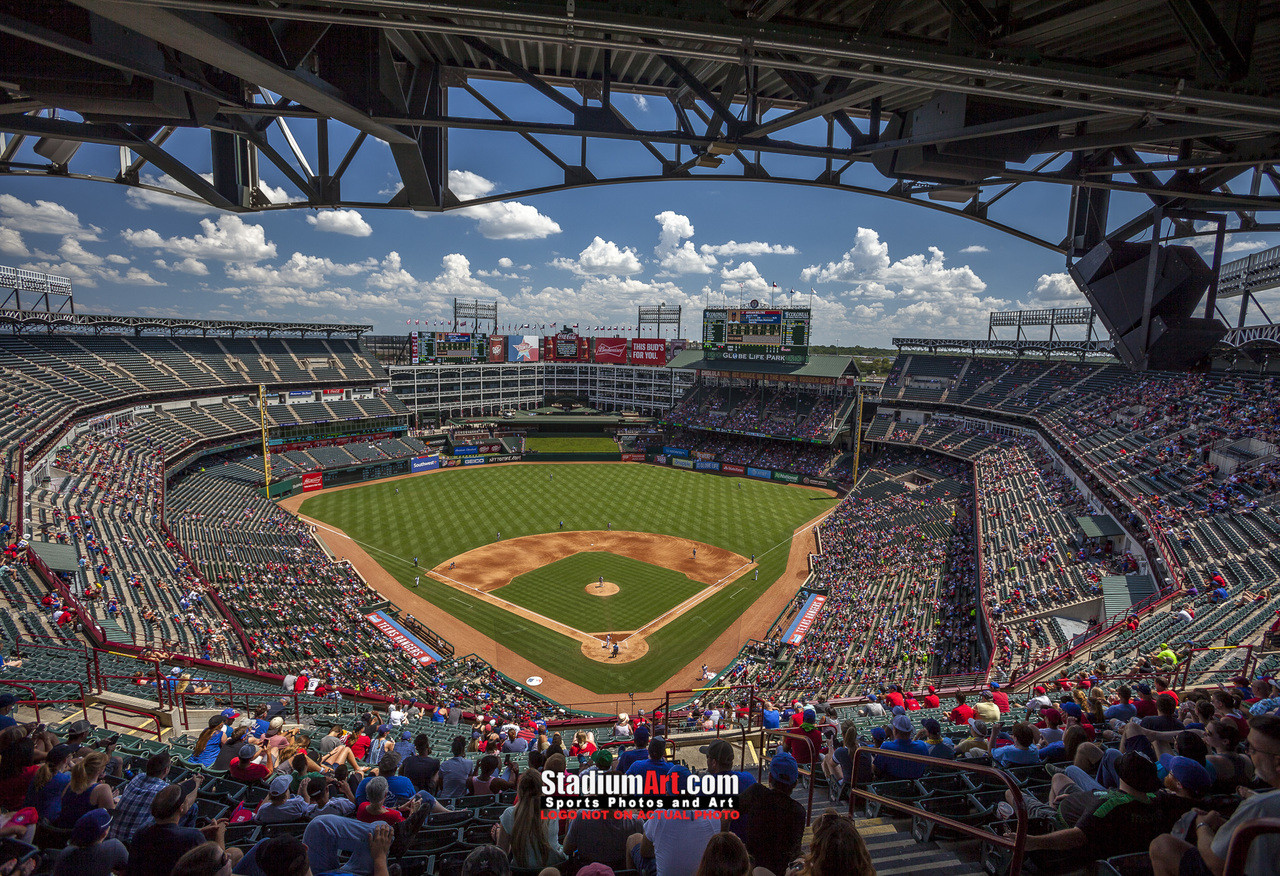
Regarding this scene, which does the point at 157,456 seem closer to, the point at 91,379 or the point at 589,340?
the point at 91,379

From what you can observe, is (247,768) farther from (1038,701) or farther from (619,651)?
(619,651)

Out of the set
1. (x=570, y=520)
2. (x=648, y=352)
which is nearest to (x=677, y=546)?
(x=570, y=520)

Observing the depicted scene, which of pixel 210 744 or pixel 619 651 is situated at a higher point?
pixel 210 744

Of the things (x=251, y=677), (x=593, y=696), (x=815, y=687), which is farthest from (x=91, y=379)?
(x=815, y=687)

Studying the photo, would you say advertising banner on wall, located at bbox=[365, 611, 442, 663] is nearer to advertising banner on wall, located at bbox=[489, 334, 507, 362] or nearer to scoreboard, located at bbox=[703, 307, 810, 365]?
scoreboard, located at bbox=[703, 307, 810, 365]

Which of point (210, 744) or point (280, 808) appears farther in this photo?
point (210, 744)

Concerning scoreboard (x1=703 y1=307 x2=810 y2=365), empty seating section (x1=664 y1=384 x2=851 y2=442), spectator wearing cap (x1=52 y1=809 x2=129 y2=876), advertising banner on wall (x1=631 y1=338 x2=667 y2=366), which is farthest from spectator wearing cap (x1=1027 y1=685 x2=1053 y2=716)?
advertising banner on wall (x1=631 y1=338 x2=667 y2=366)
